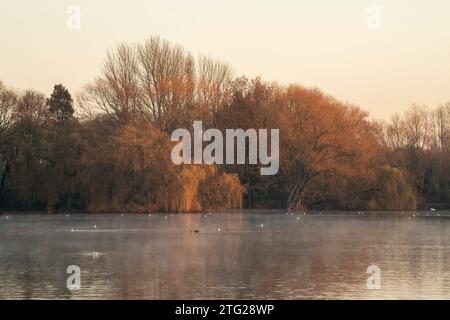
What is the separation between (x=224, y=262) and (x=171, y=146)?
34946 mm

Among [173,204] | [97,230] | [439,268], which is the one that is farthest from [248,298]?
[173,204]

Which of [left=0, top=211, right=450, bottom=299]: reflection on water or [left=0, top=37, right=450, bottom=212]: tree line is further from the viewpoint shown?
[left=0, top=37, right=450, bottom=212]: tree line

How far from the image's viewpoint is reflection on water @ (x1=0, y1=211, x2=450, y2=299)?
55.8 feet

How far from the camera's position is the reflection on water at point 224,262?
670 inches

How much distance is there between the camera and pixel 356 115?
63.2 meters

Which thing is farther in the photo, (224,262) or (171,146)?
(171,146)

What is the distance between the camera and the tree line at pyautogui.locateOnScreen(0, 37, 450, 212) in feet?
183

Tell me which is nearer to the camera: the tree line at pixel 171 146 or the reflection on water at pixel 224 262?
the reflection on water at pixel 224 262

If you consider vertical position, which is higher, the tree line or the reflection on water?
the tree line

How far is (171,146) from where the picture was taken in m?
57.2

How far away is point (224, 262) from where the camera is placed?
22.6m

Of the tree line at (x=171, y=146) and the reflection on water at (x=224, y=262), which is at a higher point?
the tree line at (x=171, y=146)

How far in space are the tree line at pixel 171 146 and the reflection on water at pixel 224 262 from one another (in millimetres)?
17766

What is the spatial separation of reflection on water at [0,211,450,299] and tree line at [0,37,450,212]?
17.8 metres
